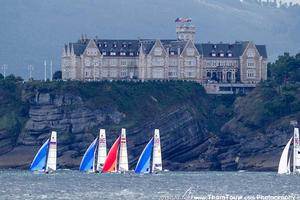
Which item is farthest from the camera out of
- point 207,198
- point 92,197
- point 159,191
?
point 159,191

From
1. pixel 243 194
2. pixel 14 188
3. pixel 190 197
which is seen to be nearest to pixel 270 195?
pixel 243 194

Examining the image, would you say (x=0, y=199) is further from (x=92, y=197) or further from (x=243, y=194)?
(x=243, y=194)

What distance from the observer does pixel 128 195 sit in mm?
183000

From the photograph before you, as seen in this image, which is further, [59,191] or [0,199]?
[59,191]

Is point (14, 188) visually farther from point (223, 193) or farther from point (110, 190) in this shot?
point (223, 193)

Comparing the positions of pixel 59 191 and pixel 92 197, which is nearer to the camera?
pixel 92 197

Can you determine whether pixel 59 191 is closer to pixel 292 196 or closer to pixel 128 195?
pixel 128 195

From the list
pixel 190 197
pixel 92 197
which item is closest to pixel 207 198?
pixel 190 197

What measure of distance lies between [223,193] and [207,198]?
61.5ft

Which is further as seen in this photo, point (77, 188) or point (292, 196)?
point (77, 188)

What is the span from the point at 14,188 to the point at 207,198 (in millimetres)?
35254

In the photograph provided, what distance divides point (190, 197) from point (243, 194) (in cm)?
1676

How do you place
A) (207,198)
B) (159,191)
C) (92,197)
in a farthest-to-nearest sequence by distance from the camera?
(159,191)
(92,197)
(207,198)

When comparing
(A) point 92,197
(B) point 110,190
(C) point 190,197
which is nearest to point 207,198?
(C) point 190,197
